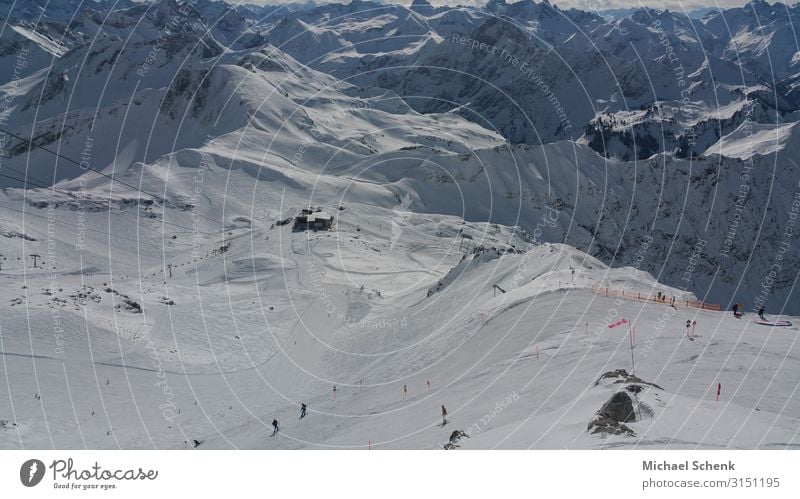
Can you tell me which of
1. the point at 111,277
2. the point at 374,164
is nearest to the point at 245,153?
the point at 374,164

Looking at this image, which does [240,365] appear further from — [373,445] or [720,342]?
[720,342]

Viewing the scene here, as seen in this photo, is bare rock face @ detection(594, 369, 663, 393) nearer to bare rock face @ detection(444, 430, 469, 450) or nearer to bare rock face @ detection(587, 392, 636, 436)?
bare rock face @ detection(587, 392, 636, 436)

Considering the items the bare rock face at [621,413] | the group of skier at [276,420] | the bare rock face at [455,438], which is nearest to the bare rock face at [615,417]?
the bare rock face at [621,413]

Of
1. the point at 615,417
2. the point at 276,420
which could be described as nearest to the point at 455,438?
the point at 615,417

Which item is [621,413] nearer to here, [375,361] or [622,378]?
[622,378]
